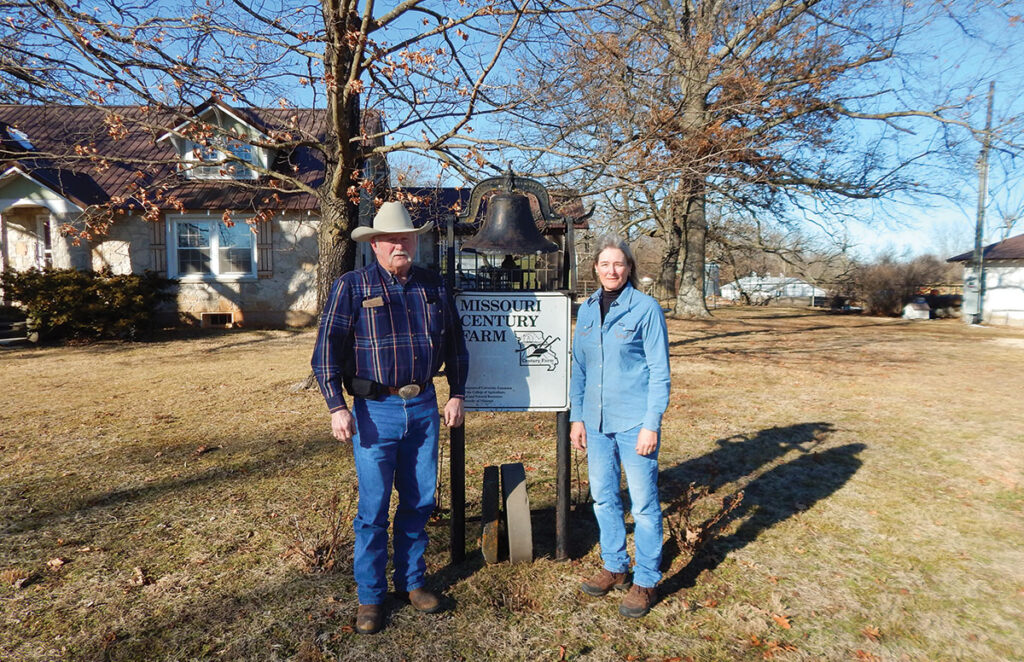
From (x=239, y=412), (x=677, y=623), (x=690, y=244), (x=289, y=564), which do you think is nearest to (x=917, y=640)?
(x=677, y=623)

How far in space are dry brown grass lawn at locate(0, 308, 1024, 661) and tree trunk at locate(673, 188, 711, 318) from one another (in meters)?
12.2

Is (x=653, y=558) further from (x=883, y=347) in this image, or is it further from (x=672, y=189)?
(x=883, y=347)

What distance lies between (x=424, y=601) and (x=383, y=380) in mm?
1157

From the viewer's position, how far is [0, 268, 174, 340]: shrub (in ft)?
40.4

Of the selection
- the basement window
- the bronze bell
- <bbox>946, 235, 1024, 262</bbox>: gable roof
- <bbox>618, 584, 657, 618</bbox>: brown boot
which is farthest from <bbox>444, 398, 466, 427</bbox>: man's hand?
<bbox>946, 235, 1024, 262</bbox>: gable roof

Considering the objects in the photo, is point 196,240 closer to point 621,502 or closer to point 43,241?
point 43,241

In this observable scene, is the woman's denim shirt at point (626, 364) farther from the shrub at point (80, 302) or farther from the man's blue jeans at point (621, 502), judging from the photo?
the shrub at point (80, 302)

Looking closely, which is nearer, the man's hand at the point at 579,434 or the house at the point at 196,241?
the man's hand at the point at 579,434

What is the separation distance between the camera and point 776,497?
4.41 m

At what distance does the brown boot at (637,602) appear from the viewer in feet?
9.32

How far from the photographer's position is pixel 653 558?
112 inches

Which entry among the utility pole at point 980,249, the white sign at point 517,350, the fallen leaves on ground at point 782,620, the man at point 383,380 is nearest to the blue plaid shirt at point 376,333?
the man at point 383,380

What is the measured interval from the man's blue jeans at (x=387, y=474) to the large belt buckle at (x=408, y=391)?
0.14 feet

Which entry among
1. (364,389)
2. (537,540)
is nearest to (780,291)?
(537,540)
